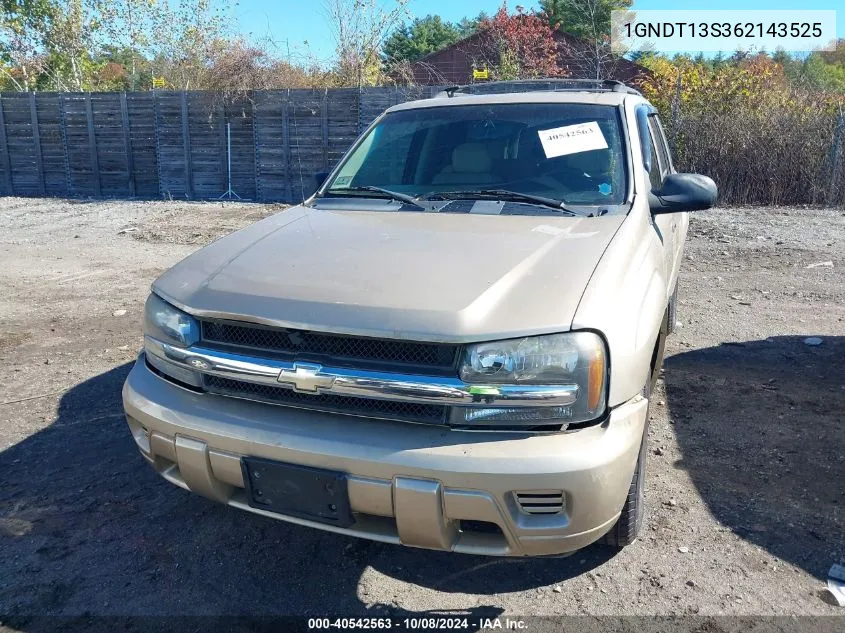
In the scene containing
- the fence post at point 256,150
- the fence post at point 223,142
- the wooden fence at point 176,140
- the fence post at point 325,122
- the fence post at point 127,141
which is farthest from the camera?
the fence post at point 127,141

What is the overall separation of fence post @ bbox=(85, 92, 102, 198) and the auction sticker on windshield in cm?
1528

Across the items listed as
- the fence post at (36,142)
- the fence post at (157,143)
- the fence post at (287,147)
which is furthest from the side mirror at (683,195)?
the fence post at (36,142)

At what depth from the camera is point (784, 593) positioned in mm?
2633

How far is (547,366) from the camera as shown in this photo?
2.17 m

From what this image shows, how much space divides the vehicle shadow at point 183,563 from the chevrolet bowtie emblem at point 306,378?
92 cm

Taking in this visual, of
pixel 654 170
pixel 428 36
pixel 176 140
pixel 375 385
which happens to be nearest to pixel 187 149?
pixel 176 140

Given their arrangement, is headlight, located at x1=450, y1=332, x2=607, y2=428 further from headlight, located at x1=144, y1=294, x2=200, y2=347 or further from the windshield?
the windshield

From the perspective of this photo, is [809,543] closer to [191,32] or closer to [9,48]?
→ [191,32]

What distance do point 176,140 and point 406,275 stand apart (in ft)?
47.5

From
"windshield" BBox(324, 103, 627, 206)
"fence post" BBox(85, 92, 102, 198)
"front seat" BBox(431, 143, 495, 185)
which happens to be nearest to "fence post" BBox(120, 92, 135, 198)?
"fence post" BBox(85, 92, 102, 198)

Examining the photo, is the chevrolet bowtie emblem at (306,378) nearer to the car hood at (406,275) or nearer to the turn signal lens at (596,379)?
the car hood at (406,275)

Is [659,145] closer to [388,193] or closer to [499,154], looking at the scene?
[499,154]

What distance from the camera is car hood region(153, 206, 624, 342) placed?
2.21 m

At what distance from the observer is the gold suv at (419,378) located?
2.15 metres
